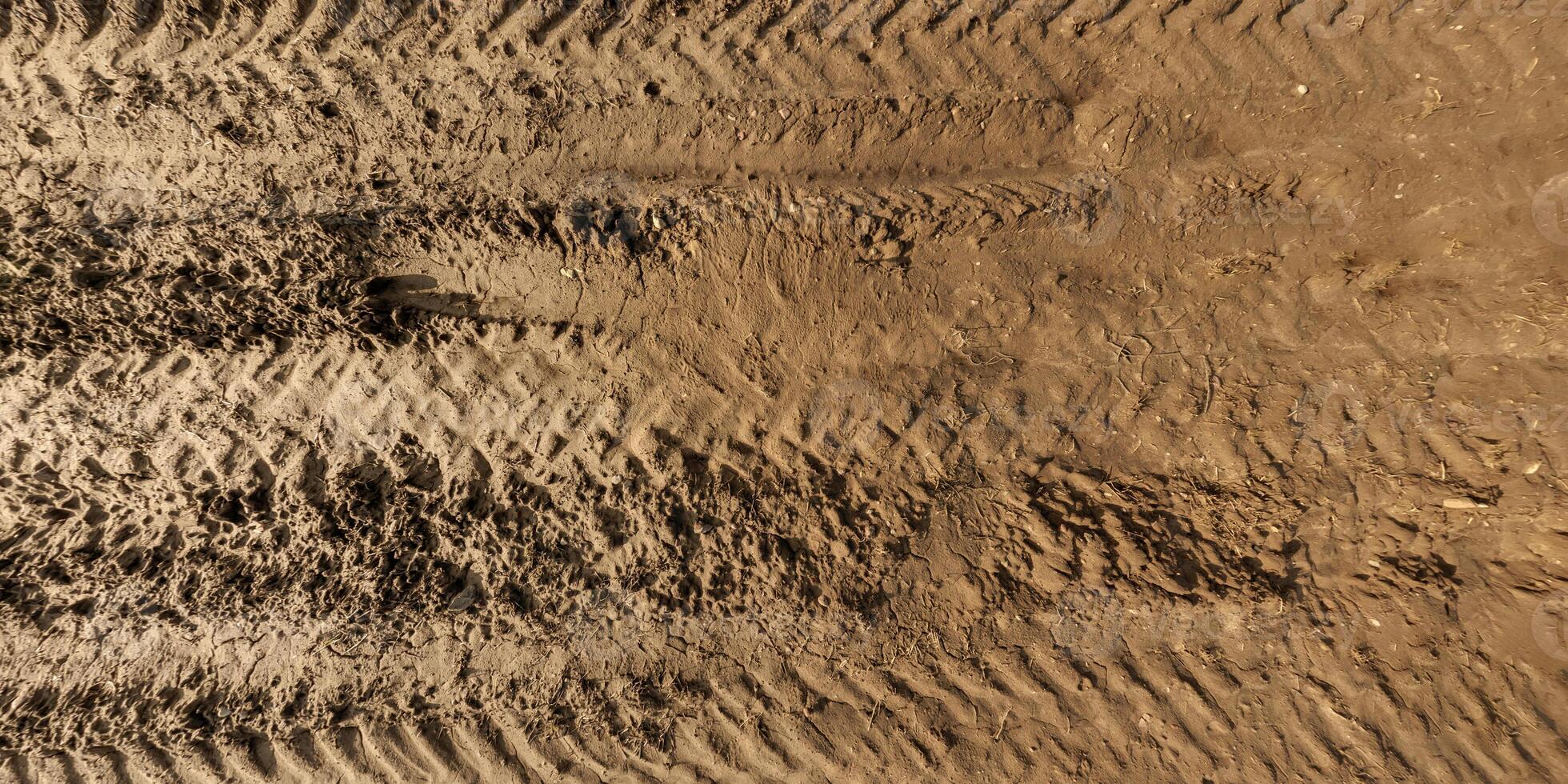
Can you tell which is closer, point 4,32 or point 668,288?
point 4,32

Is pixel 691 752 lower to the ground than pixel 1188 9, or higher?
lower

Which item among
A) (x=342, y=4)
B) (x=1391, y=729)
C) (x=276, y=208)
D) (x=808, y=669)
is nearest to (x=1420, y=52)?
(x=1391, y=729)

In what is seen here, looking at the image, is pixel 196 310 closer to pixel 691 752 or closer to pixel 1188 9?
pixel 691 752

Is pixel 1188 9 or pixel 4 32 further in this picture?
pixel 1188 9

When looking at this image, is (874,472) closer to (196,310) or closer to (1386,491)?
(1386,491)

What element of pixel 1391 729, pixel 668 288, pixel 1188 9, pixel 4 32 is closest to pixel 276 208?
pixel 4 32

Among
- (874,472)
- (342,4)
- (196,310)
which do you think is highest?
(342,4)
